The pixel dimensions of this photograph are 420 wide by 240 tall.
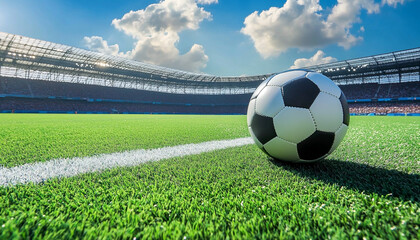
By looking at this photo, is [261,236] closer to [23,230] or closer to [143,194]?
[143,194]

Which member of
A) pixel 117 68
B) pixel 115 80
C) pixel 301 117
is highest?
pixel 117 68

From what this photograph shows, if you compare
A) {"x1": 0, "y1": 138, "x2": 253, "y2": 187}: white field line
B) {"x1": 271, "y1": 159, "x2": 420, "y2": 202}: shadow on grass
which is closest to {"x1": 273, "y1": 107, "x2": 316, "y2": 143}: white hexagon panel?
{"x1": 271, "y1": 159, "x2": 420, "y2": 202}: shadow on grass

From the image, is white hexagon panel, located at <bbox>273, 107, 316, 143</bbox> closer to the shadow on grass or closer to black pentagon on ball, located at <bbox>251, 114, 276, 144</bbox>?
black pentagon on ball, located at <bbox>251, 114, 276, 144</bbox>

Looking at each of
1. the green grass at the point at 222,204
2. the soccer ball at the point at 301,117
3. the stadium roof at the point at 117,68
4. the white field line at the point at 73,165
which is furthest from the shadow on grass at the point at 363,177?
the stadium roof at the point at 117,68

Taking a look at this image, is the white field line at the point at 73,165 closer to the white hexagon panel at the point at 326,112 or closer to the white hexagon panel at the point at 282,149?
the white hexagon panel at the point at 282,149

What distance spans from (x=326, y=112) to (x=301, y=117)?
252mm

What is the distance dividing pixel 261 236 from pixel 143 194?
82 centimetres

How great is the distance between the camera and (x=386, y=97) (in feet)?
118

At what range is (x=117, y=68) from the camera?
117 feet

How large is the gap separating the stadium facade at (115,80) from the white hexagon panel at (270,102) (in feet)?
108

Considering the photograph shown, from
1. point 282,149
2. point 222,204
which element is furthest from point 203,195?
point 282,149

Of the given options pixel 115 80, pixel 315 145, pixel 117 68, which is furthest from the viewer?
pixel 115 80

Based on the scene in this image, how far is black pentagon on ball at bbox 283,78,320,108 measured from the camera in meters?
1.92

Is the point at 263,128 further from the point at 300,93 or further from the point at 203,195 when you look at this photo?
the point at 203,195
